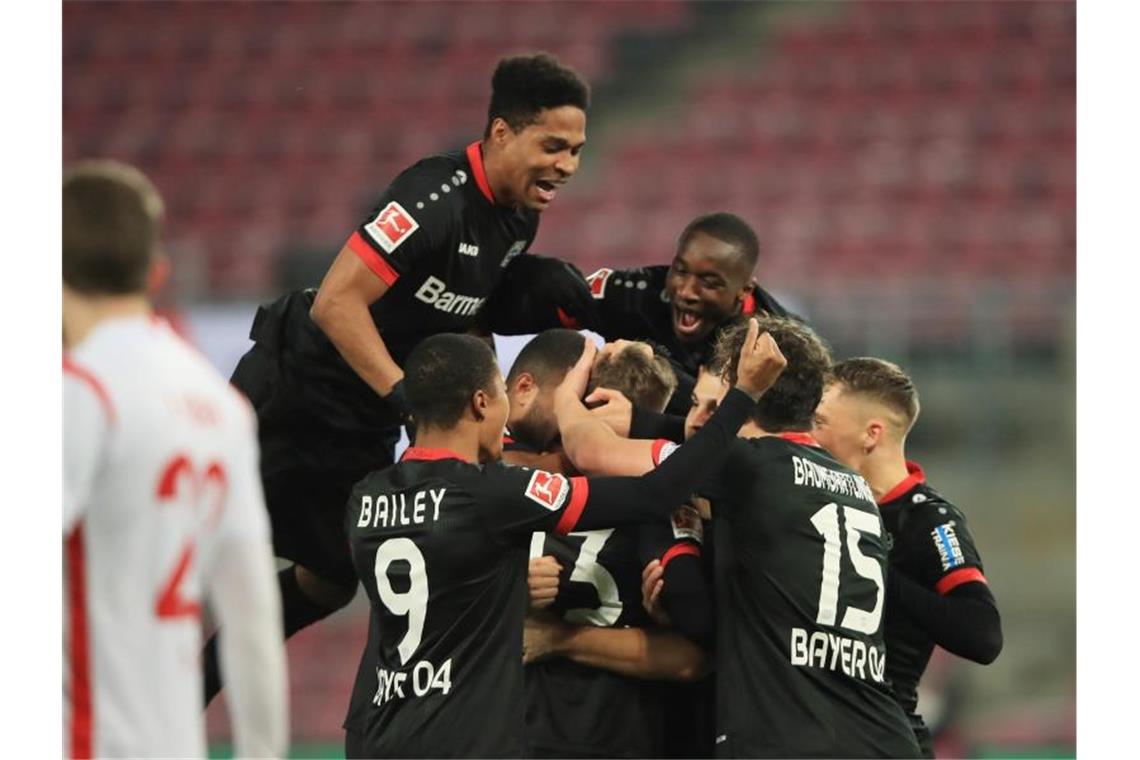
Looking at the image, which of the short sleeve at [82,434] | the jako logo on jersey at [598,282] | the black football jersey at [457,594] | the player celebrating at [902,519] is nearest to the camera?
the short sleeve at [82,434]

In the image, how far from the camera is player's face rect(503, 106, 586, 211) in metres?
4.17

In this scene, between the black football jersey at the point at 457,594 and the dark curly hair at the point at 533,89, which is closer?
the black football jersey at the point at 457,594

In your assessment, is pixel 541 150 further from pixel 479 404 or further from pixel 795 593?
A: pixel 795 593

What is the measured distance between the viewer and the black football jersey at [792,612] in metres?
3.37

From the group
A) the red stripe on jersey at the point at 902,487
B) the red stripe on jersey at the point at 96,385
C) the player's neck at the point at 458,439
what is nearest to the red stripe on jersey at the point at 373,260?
the player's neck at the point at 458,439

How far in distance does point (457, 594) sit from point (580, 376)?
0.73m

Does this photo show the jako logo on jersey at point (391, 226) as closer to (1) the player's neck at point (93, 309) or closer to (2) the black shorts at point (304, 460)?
(2) the black shorts at point (304, 460)

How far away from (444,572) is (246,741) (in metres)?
0.87

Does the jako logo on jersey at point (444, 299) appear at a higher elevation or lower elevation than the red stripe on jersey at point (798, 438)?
higher

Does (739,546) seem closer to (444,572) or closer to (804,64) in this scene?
(444,572)

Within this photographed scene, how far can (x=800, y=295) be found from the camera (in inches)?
392

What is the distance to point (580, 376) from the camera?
12.4 ft

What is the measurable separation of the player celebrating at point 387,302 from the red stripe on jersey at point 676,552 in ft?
2.63
